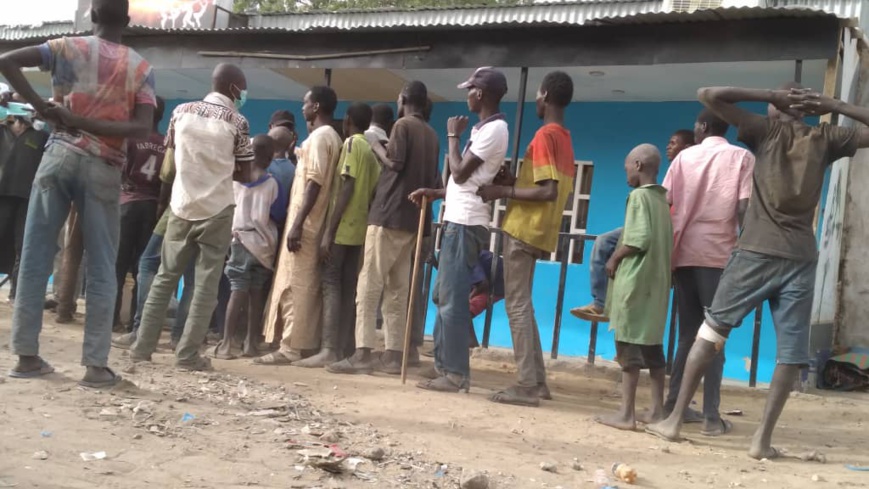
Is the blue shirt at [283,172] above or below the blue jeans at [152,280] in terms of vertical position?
above

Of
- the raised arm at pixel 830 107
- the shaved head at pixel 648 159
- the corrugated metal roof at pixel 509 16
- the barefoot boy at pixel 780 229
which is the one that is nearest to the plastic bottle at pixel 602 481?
the barefoot boy at pixel 780 229

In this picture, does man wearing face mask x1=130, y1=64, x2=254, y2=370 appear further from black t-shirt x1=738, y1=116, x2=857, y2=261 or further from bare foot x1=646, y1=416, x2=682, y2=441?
black t-shirt x1=738, y1=116, x2=857, y2=261

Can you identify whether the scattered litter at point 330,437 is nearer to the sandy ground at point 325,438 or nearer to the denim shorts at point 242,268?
the sandy ground at point 325,438

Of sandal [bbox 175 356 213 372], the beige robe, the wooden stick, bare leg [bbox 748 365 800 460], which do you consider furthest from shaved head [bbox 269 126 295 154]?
bare leg [bbox 748 365 800 460]

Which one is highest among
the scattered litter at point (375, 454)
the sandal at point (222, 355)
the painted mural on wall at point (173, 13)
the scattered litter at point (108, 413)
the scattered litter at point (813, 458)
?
the painted mural on wall at point (173, 13)

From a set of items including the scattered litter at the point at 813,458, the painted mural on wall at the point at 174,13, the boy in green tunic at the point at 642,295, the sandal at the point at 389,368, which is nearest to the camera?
the scattered litter at the point at 813,458

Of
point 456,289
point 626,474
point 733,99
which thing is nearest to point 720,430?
→ point 626,474

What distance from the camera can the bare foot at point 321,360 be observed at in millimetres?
5344

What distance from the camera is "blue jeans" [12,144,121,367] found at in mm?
3703

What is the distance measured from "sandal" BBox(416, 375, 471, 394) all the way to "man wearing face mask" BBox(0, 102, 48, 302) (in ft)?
12.3

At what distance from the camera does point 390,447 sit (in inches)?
133

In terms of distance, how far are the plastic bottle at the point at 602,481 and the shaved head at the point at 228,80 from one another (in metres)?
3.08

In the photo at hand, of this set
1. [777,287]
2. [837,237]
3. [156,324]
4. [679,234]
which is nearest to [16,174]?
[156,324]

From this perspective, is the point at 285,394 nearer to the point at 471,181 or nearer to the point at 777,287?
the point at 471,181
